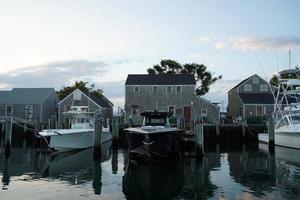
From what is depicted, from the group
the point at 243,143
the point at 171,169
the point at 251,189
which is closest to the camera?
the point at 251,189

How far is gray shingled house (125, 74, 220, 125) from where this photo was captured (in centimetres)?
4981

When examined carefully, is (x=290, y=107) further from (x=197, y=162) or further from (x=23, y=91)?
(x=23, y=91)

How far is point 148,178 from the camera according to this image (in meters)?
18.1

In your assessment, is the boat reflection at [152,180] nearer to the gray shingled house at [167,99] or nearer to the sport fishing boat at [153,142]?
the sport fishing boat at [153,142]

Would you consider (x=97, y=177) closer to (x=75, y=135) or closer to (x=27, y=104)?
(x=75, y=135)

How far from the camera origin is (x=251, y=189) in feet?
49.2

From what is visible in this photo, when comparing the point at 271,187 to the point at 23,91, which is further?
the point at 23,91

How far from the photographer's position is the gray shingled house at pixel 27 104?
188 feet

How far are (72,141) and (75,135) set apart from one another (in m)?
0.50

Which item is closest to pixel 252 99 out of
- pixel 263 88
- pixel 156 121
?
pixel 263 88

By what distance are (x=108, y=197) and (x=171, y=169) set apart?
742 centimetres

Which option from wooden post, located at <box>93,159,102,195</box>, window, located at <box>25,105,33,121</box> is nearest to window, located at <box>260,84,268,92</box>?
window, located at <box>25,105,33,121</box>

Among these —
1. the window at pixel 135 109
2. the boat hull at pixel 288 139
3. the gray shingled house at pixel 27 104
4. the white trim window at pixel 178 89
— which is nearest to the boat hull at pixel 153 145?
the boat hull at pixel 288 139

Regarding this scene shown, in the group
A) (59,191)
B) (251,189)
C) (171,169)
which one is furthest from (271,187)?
(59,191)
